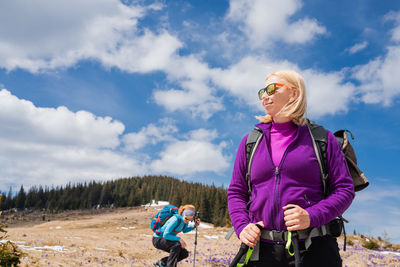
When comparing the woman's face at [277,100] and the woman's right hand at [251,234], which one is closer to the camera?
the woman's right hand at [251,234]

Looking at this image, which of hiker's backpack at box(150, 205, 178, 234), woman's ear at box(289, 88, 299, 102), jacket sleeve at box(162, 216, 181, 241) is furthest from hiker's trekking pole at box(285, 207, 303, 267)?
hiker's backpack at box(150, 205, 178, 234)

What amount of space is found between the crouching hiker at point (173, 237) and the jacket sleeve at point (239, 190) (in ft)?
19.2

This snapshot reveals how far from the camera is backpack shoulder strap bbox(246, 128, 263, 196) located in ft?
8.35

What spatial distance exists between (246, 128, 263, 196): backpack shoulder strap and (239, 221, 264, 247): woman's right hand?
388 mm

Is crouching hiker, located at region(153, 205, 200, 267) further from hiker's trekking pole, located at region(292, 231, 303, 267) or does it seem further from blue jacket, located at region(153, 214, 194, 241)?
hiker's trekking pole, located at region(292, 231, 303, 267)

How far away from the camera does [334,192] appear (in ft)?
7.50

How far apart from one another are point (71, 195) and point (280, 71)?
441 feet

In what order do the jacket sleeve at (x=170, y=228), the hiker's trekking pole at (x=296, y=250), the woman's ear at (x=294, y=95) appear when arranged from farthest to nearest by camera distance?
the jacket sleeve at (x=170, y=228), the woman's ear at (x=294, y=95), the hiker's trekking pole at (x=296, y=250)

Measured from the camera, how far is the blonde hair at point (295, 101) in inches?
98.4

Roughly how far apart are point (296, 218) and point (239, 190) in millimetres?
634

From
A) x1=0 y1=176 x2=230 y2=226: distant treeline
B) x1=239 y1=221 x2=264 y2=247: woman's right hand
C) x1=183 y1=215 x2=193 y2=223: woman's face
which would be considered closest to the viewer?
x1=239 y1=221 x2=264 y2=247: woman's right hand

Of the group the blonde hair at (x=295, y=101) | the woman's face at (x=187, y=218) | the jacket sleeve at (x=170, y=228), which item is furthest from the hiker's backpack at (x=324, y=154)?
the woman's face at (x=187, y=218)

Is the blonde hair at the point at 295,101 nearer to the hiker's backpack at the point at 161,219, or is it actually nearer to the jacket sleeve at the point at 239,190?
the jacket sleeve at the point at 239,190

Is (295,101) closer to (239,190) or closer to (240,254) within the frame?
(239,190)
